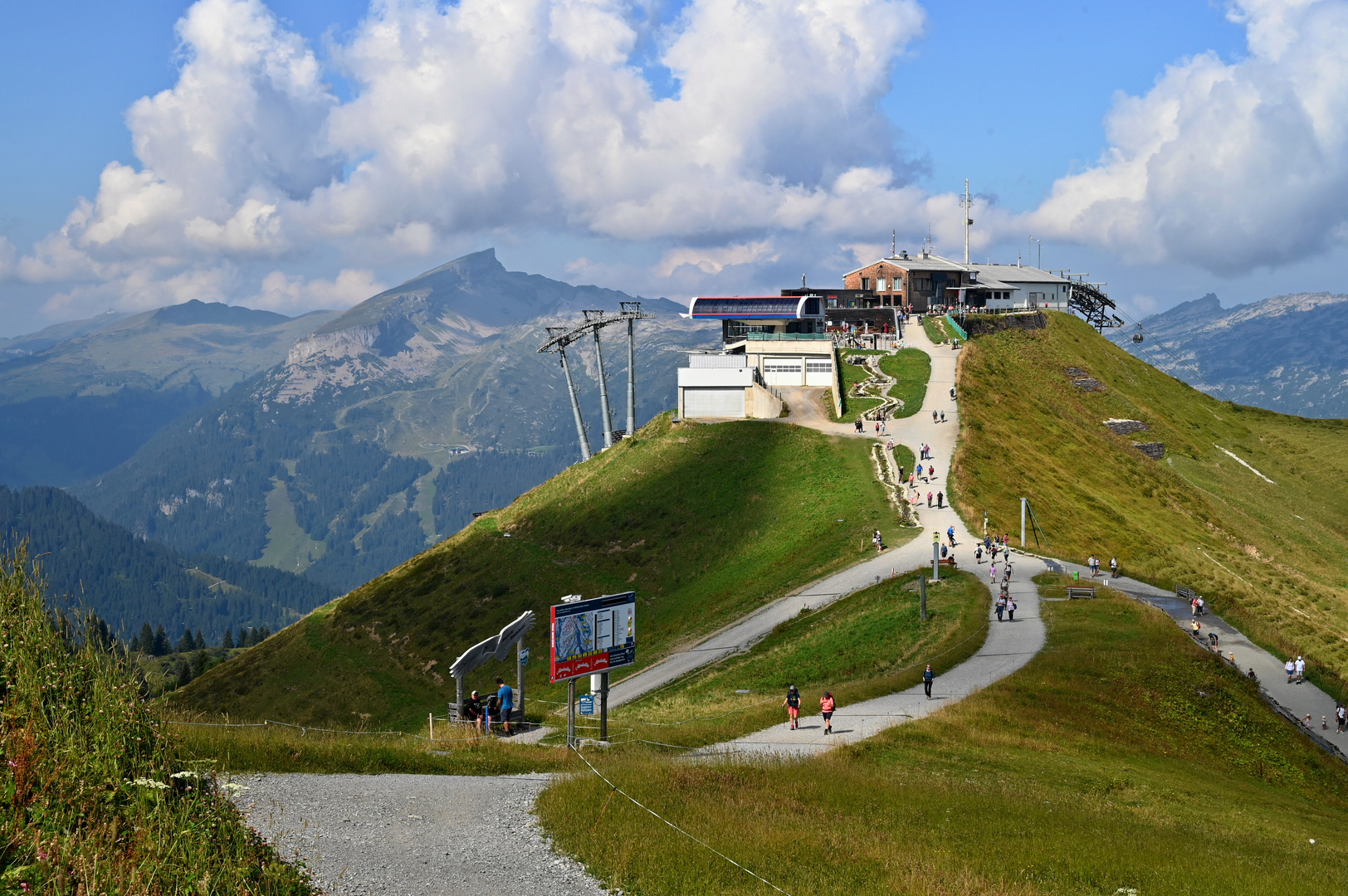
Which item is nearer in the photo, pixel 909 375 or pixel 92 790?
pixel 92 790

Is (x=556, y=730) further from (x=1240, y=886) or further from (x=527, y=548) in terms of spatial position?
(x=527, y=548)

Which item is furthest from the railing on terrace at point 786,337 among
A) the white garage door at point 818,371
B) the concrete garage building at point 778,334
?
the white garage door at point 818,371

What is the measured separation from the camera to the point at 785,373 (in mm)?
110375

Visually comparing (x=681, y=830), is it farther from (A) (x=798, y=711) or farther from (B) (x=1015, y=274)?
(B) (x=1015, y=274)

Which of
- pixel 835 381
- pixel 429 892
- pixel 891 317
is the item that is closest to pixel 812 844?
pixel 429 892

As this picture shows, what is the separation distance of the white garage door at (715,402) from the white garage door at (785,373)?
757 cm

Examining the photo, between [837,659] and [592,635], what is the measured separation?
64.9 feet

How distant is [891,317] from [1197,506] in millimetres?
56666

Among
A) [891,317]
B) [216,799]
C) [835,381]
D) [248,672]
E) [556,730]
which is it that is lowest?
[248,672]

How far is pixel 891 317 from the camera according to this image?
144375mm

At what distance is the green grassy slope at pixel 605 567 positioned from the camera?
71188 millimetres

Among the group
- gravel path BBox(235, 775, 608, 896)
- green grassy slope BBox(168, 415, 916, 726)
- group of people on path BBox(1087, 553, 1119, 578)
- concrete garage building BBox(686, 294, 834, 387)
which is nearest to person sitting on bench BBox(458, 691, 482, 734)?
gravel path BBox(235, 775, 608, 896)

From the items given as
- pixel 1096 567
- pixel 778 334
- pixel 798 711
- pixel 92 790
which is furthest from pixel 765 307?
pixel 92 790

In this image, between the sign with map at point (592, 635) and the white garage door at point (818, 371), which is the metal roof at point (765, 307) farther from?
the sign with map at point (592, 635)
